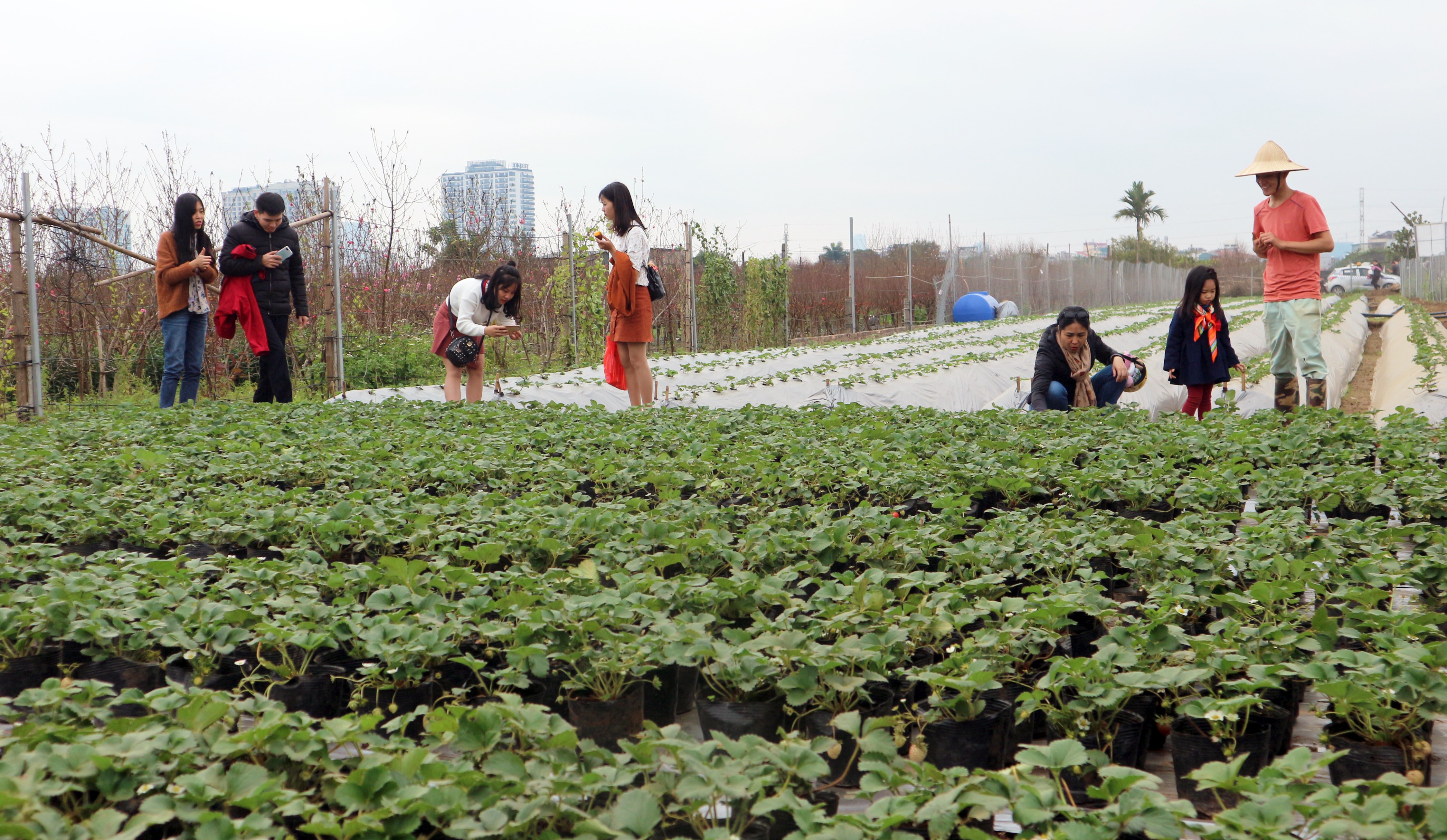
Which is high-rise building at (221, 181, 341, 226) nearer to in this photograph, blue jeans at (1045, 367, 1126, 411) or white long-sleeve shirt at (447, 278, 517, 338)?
white long-sleeve shirt at (447, 278, 517, 338)

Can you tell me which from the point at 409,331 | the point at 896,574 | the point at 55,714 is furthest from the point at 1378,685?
the point at 409,331

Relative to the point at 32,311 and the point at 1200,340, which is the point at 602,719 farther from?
the point at 32,311

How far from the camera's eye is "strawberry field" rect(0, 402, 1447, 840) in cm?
149

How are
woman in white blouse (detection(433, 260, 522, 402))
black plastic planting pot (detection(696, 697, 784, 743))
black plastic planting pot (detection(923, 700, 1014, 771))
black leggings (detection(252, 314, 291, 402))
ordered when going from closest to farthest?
black plastic planting pot (detection(923, 700, 1014, 771)), black plastic planting pot (detection(696, 697, 784, 743)), black leggings (detection(252, 314, 291, 402)), woman in white blouse (detection(433, 260, 522, 402))

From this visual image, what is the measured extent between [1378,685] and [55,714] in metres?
2.39

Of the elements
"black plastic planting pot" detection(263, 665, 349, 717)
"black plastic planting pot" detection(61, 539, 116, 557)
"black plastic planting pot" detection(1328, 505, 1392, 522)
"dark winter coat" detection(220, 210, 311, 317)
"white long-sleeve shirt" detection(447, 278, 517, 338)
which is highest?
"dark winter coat" detection(220, 210, 311, 317)

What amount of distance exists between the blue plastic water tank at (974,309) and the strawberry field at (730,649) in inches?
877

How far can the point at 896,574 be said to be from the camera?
2.45 meters

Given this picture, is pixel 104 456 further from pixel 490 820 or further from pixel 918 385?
pixel 918 385

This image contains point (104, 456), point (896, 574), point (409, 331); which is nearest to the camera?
point (896, 574)

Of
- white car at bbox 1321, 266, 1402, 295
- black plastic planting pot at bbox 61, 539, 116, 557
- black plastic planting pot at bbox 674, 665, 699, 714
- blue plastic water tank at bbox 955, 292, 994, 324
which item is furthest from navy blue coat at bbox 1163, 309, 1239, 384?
white car at bbox 1321, 266, 1402, 295

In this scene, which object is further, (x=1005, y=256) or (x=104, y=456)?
(x=1005, y=256)

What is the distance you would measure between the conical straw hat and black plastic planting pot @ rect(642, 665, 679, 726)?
5.34 metres

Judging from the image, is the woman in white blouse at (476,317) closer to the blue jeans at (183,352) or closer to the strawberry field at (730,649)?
the blue jeans at (183,352)
